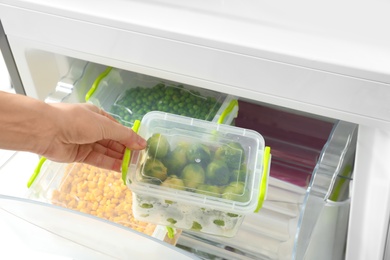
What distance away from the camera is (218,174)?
81 cm

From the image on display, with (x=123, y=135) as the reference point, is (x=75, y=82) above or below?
above

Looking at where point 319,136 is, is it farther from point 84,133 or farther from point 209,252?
point 84,133

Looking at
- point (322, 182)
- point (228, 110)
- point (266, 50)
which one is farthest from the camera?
point (228, 110)

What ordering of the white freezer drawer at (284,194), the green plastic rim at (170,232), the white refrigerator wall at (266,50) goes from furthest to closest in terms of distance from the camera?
1. the white freezer drawer at (284,194)
2. the green plastic rim at (170,232)
3. the white refrigerator wall at (266,50)

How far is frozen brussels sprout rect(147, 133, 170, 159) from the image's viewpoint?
0.83 m

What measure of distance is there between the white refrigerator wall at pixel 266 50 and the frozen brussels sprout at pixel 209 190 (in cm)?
15

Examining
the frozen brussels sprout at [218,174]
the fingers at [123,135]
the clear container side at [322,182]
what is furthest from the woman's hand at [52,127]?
the clear container side at [322,182]

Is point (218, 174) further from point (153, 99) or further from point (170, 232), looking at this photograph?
point (153, 99)

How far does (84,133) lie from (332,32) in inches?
15.7

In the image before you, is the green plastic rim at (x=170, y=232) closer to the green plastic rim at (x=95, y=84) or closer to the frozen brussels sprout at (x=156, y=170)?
the frozen brussels sprout at (x=156, y=170)

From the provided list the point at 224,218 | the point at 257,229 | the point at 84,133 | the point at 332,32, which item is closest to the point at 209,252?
the point at 257,229

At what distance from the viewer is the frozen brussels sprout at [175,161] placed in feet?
2.69

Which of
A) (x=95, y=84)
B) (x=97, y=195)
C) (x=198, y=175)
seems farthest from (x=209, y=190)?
(x=95, y=84)

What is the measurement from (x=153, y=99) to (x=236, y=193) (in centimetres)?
33
